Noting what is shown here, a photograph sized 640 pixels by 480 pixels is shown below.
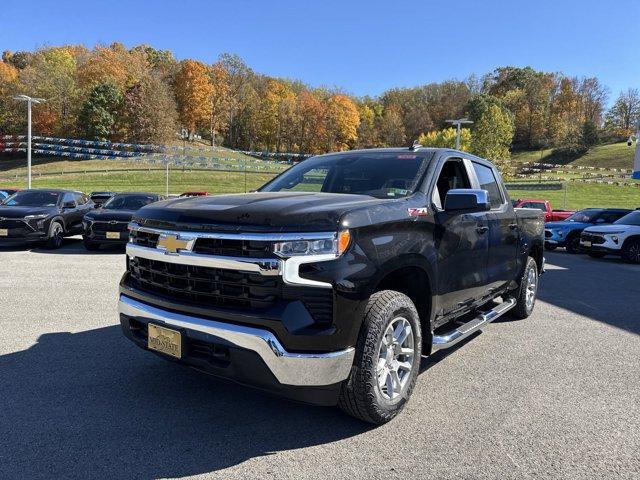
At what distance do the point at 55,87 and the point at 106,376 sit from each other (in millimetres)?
76154

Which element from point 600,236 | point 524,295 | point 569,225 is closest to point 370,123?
point 569,225

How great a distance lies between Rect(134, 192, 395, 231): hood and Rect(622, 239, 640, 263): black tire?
12.7 metres

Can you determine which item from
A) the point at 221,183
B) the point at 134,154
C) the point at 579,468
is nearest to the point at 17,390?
the point at 579,468

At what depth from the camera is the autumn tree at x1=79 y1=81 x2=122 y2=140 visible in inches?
2569

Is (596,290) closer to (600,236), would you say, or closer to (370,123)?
(600,236)

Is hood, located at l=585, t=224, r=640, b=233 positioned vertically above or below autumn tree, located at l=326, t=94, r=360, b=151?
below

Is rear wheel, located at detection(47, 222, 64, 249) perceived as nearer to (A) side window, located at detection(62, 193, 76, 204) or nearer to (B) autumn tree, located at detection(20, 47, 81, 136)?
(A) side window, located at detection(62, 193, 76, 204)

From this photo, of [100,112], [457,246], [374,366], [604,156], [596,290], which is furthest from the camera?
[604,156]

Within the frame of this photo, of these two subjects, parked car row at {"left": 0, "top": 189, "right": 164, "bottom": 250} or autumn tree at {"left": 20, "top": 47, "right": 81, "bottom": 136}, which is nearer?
parked car row at {"left": 0, "top": 189, "right": 164, "bottom": 250}

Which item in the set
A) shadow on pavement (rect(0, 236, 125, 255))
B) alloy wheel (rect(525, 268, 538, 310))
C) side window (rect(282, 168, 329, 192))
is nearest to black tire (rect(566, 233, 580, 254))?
alloy wheel (rect(525, 268, 538, 310))

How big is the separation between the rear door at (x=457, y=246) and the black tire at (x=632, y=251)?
1109cm

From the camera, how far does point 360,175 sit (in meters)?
4.33

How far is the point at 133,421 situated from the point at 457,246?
2.75 m

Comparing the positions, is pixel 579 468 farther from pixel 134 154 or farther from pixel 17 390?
pixel 134 154
